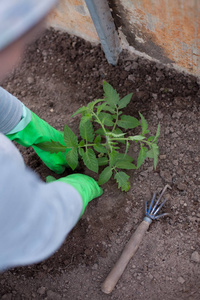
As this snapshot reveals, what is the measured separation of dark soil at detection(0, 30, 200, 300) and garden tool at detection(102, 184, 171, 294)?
0.06 metres

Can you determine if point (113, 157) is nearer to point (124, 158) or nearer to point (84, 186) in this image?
point (124, 158)

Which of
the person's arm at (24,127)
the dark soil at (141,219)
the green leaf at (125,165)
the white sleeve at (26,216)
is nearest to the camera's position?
the white sleeve at (26,216)

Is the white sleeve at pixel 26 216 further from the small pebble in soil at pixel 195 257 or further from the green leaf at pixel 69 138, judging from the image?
the small pebble in soil at pixel 195 257

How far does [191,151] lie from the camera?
1696 mm

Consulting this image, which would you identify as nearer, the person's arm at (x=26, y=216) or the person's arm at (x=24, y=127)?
the person's arm at (x=26, y=216)

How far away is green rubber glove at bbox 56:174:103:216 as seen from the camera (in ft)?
4.51

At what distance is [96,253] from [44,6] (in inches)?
51.7

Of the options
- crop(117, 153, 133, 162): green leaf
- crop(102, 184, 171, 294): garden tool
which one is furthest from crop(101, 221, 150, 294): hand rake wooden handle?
crop(117, 153, 133, 162): green leaf

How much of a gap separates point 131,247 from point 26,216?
86cm

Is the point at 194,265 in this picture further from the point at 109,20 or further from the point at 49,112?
the point at 109,20

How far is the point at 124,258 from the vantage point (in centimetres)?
154

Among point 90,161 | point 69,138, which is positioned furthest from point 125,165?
point 69,138

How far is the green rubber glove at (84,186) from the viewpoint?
1.38 metres

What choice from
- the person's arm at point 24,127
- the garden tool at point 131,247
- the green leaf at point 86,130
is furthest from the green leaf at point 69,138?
the garden tool at point 131,247
